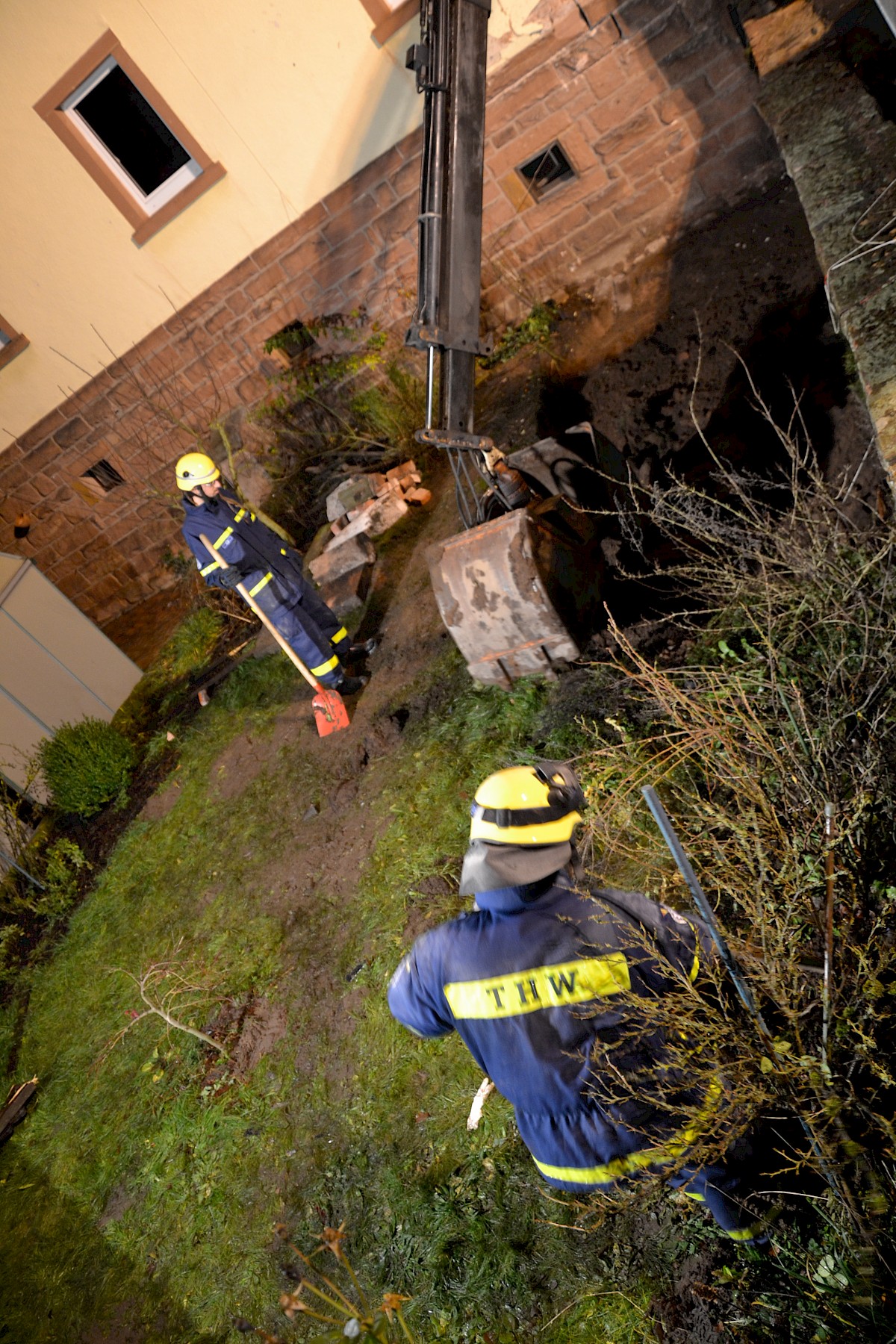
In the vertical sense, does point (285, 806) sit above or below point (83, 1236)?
above

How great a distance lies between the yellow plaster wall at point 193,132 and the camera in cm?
713

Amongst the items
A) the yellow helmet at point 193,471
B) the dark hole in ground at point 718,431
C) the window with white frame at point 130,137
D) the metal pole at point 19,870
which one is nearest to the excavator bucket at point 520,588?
the dark hole in ground at point 718,431

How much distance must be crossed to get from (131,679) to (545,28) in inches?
300

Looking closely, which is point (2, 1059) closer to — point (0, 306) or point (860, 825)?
point (860, 825)

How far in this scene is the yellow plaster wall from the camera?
281 inches

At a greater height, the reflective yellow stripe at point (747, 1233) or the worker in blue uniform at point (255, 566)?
the worker in blue uniform at point (255, 566)

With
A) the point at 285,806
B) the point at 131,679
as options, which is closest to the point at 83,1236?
the point at 285,806

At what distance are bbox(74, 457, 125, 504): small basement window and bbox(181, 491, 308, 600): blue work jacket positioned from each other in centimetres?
492

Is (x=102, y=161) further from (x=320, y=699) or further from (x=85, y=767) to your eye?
(x=320, y=699)

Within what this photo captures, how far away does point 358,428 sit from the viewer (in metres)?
8.51

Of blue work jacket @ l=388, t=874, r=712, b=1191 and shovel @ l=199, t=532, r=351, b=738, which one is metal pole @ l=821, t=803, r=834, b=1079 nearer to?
blue work jacket @ l=388, t=874, r=712, b=1191

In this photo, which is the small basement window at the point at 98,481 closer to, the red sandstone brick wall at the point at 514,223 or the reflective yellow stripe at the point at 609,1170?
the red sandstone brick wall at the point at 514,223

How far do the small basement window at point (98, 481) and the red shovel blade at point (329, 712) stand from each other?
5982 millimetres

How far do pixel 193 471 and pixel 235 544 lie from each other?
613 millimetres
